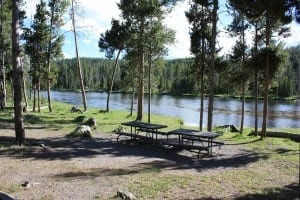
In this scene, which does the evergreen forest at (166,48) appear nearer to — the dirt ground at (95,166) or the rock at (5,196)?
the dirt ground at (95,166)

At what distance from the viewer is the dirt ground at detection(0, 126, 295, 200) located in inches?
363

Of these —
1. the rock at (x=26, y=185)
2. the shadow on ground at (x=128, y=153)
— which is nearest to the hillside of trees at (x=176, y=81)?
the shadow on ground at (x=128, y=153)

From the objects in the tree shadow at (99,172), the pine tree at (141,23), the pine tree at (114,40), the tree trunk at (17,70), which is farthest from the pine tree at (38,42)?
the tree shadow at (99,172)

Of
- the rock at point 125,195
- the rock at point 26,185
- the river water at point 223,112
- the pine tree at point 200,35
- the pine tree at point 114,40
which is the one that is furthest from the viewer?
the river water at point 223,112

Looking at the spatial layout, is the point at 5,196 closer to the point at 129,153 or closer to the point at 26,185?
the point at 26,185

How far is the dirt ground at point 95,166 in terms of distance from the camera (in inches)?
363

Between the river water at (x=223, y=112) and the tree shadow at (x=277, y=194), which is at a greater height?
the tree shadow at (x=277, y=194)

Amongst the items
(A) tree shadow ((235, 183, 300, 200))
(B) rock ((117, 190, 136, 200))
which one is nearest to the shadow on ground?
(A) tree shadow ((235, 183, 300, 200))

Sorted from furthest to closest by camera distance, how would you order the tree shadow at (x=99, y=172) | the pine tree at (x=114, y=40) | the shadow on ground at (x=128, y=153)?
the pine tree at (x=114, y=40) → the shadow on ground at (x=128, y=153) → the tree shadow at (x=99, y=172)

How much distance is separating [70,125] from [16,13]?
411 inches

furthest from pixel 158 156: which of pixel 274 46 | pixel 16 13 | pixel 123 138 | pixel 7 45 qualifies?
pixel 7 45

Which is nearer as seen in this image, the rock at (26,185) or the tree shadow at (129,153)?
the rock at (26,185)

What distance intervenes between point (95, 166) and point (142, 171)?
158 centimetres

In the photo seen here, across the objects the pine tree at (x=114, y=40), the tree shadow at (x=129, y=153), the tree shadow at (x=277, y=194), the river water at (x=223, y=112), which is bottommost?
the river water at (x=223, y=112)
